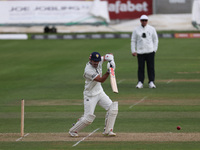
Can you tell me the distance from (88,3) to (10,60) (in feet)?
59.7

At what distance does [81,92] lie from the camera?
60.4ft

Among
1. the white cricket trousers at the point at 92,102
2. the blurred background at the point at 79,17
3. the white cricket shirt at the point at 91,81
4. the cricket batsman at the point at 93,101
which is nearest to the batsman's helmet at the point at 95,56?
the cricket batsman at the point at 93,101

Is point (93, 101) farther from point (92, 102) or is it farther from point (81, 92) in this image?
point (81, 92)

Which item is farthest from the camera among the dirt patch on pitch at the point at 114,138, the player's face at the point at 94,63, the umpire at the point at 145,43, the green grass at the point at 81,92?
the umpire at the point at 145,43

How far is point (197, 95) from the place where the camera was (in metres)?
17.2

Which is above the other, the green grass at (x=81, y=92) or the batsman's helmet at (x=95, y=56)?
the batsman's helmet at (x=95, y=56)

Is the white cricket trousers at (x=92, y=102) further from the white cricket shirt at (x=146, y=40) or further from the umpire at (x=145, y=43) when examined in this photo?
the white cricket shirt at (x=146, y=40)

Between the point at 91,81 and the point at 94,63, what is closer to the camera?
the point at 94,63

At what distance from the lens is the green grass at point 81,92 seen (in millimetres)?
12438

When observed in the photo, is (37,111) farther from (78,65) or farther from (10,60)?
(10,60)

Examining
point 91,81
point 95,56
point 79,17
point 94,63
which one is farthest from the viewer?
point 79,17

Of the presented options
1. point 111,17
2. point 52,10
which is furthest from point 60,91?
point 111,17

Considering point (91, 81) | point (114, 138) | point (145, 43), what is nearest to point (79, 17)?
point (145, 43)

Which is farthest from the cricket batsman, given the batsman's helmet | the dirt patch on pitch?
the dirt patch on pitch
